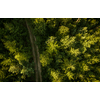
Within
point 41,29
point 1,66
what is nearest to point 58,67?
point 41,29

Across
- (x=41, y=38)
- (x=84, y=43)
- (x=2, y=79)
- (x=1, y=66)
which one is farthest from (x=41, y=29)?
(x=2, y=79)

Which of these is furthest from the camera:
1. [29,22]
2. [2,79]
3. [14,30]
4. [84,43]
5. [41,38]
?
[29,22]

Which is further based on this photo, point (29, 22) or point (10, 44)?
point (29, 22)

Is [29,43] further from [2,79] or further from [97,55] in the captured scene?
[97,55]

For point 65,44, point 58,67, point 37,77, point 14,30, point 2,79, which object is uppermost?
point 14,30

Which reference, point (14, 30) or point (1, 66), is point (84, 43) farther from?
point (1, 66)

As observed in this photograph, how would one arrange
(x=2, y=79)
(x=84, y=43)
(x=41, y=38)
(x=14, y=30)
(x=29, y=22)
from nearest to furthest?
(x=2, y=79) < (x=14, y=30) < (x=84, y=43) < (x=41, y=38) < (x=29, y=22)

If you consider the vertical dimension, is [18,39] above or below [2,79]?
above
